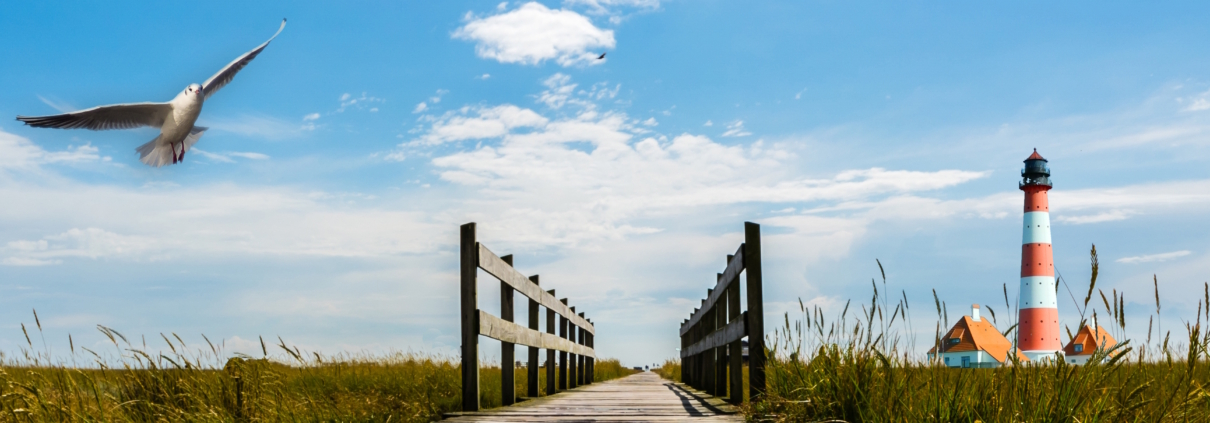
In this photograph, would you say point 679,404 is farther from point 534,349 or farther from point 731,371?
point 534,349

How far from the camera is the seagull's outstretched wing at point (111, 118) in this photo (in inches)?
359

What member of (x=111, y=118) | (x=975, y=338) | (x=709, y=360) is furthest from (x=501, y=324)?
(x=975, y=338)

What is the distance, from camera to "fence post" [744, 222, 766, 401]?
16.4 feet

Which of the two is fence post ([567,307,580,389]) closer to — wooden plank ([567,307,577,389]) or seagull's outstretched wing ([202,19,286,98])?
wooden plank ([567,307,577,389])

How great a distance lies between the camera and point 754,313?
5.12 m

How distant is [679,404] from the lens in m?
5.79

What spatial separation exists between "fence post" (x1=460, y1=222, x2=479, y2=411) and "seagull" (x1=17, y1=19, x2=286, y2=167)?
7.04m

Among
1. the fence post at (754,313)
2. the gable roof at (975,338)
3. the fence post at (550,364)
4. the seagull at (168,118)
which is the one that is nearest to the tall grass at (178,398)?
the fence post at (754,313)

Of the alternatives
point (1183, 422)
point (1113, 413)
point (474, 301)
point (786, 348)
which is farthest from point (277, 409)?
point (1183, 422)

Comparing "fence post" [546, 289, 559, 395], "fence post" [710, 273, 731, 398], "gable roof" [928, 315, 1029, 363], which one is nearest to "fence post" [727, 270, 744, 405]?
"fence post" [710, 273, 731, 398]

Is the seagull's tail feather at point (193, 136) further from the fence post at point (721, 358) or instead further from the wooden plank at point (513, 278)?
the fence post at point (721, 358)

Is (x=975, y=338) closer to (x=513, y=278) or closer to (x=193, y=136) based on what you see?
(x=193, y=136)

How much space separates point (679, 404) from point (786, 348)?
1659mm

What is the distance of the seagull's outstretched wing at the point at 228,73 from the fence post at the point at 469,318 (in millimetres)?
8332
